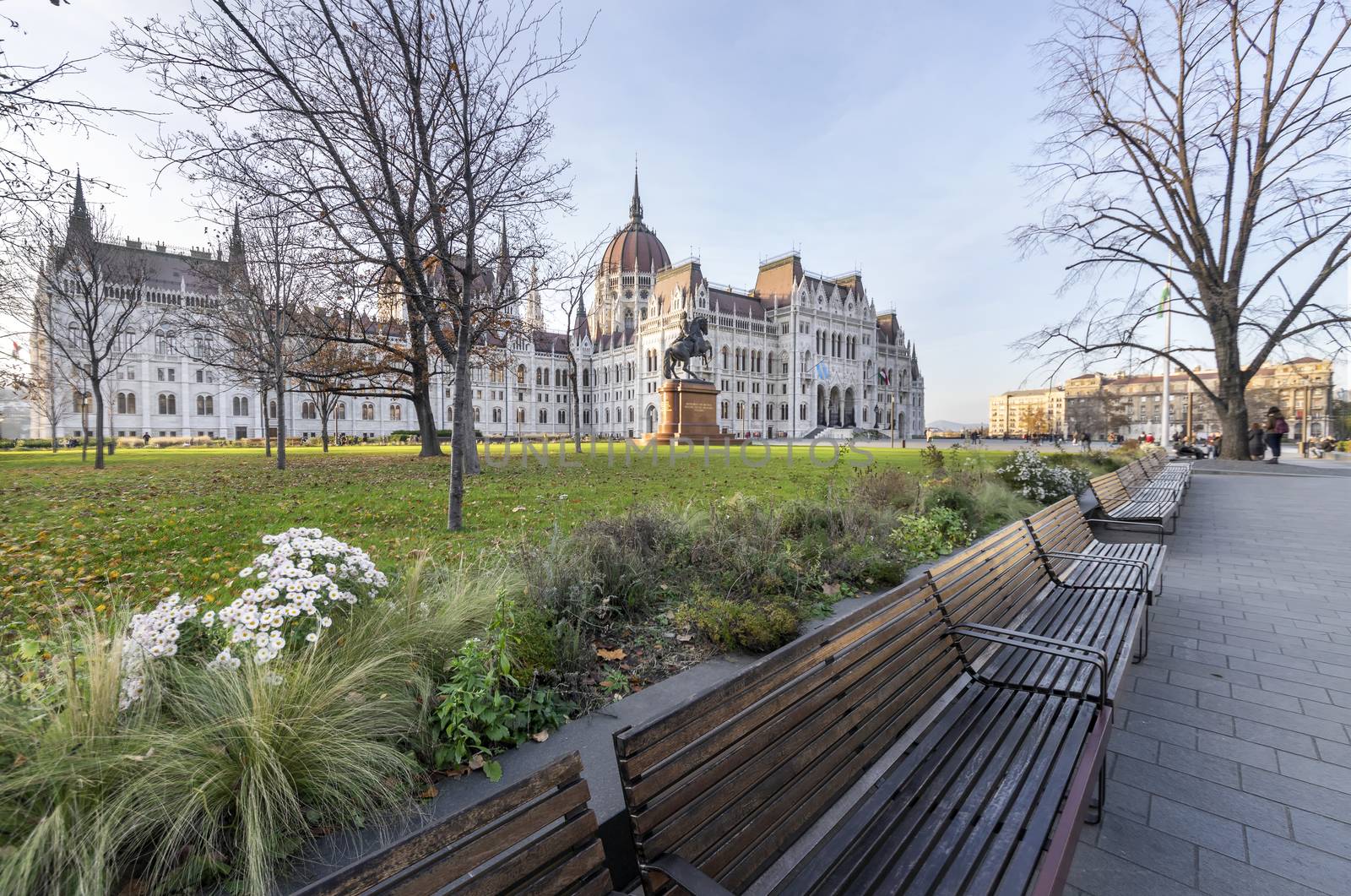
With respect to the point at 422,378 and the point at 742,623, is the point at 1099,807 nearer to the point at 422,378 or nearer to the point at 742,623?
the point at 742,623

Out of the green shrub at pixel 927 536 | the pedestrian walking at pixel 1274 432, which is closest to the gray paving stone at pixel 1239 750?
the green shrub at pixel 927 536

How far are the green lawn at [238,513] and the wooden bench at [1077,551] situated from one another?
4.65 meters

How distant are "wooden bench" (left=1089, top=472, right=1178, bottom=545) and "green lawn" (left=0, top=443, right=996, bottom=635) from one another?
4.26 meters

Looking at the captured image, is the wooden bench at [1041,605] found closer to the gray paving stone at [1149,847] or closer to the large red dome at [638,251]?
the gray paving stone at [1149,847]

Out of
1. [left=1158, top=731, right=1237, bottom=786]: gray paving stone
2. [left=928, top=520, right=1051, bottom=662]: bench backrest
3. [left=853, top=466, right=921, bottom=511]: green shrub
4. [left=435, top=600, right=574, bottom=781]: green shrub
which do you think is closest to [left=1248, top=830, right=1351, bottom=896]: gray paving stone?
[left=1158, top=731, right=1237, bottom=786]: gray paving stone

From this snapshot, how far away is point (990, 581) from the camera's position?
383 centimetres

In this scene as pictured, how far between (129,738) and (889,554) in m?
5.73

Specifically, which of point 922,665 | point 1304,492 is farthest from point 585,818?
point 1304,492

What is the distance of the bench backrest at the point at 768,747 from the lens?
1.49 m

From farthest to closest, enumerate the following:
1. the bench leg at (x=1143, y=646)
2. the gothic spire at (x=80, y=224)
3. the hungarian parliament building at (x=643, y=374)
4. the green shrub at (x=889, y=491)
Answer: the hungarian parliament building at (x=643, y=374), the gothic spire at (x=80, y=224), the green shrub at (x=889, y=491), the bench leg at (x=1143, y=646)

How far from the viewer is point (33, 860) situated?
1.55 m

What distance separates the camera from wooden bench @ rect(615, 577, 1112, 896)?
5.09 feet

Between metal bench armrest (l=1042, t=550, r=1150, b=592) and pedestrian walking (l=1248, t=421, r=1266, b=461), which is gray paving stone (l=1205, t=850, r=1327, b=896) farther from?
pedestrian walking (l=1248, t=421, r=1266, b=461)

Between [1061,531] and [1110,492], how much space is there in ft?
14.0
